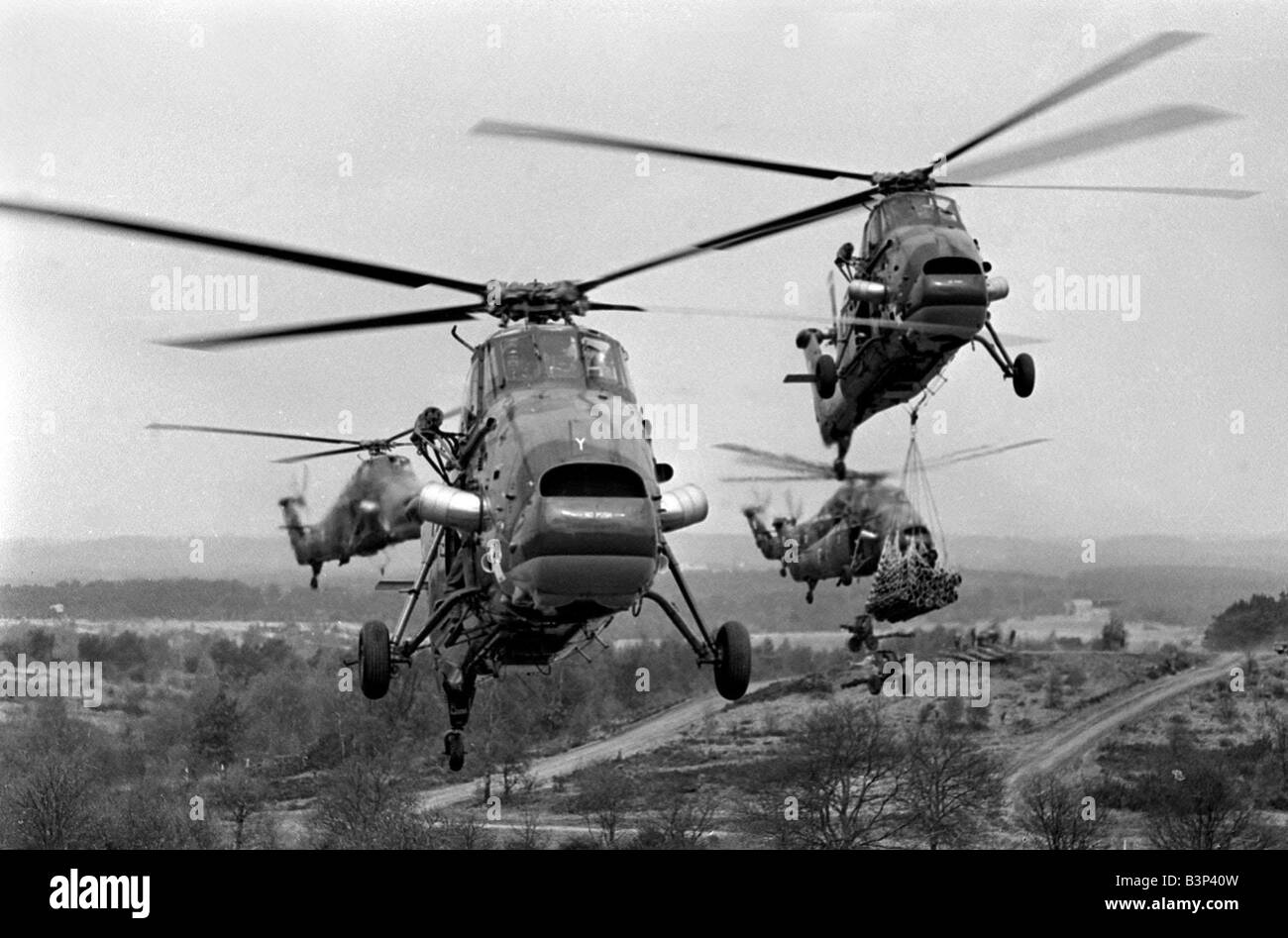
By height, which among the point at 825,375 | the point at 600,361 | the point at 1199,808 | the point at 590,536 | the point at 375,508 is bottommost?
the point at 1199,808

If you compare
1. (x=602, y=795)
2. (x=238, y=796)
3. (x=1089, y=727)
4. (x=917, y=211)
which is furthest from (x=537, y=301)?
(x=1089, y=727)

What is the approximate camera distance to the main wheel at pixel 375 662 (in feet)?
53.7

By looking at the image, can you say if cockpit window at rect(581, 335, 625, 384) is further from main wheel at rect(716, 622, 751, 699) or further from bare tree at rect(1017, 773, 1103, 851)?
bare tree at rect(1017, 773, 1103, 851)

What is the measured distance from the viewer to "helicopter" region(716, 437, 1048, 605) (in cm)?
2541

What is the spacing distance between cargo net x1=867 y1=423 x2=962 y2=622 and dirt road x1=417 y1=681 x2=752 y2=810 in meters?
14.8

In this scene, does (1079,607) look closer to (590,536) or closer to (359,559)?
(359,559)

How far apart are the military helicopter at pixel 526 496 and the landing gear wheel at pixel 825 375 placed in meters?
5.39

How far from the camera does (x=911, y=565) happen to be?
25.5 m

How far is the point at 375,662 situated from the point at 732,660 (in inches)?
142

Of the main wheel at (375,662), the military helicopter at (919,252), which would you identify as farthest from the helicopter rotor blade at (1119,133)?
the main wheel at (375,662)

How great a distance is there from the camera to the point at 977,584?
30.8 m

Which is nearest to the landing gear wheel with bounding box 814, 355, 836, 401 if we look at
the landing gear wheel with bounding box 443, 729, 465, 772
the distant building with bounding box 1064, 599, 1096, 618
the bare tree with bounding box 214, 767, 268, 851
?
the landing gear wheel with bounding box 443, 729, 465, 772
